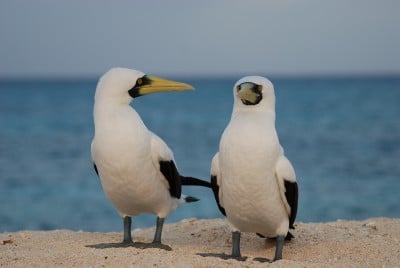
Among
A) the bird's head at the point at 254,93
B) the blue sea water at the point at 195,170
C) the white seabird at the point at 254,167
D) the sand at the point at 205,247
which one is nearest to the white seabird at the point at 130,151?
the sand at the point at 205,247

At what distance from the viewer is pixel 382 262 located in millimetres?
7504

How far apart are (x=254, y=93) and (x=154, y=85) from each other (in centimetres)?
125

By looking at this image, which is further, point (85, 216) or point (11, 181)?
point (11, 181)

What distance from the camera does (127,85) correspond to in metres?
7.83

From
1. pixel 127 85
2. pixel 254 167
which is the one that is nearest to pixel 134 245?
pixel 127 85

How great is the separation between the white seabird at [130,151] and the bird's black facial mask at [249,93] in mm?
856

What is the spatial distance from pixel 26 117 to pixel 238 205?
51.2m

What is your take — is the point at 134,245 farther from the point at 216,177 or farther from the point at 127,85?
the point at 127,85

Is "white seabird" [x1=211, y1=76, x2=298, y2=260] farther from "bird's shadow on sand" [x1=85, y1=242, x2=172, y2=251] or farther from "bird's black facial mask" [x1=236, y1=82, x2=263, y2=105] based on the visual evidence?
"bird's shadow on sand" [x1=85, y1=242, x2=172, y2=251]

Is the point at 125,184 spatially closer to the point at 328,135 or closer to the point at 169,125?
the point at 328,135

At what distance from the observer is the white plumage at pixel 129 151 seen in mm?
7582

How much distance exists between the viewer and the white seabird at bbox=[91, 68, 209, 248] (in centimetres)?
758

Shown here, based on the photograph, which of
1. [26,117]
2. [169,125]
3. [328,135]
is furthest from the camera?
[26,117]

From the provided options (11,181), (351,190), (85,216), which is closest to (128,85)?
(85,216)
